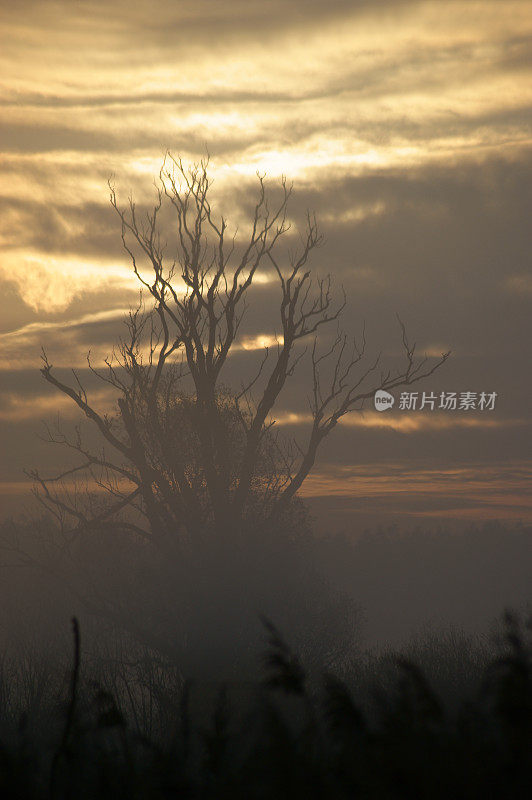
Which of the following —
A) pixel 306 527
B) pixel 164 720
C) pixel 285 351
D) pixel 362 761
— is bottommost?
pixel 164 720

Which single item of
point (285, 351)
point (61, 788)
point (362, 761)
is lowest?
point (61, 788)

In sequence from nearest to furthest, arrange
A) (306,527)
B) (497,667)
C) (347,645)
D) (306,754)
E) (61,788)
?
(306,754) < (497,667) < (61,788) < (306,527) < (347,645)

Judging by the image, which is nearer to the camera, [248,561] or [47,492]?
[47,492]

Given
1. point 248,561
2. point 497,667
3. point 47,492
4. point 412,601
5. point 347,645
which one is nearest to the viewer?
point 497,667

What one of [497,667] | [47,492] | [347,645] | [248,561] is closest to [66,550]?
[47,492]

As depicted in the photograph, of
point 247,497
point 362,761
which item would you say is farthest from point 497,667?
point 247,497

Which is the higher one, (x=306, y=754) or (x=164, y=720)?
(x=306, y=754)

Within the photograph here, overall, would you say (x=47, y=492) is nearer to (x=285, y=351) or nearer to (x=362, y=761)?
(x=285, y=351)

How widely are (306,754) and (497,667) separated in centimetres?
130

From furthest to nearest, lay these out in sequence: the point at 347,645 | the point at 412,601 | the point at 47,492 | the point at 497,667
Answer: the point at 412,601, the point at 347,645, the point at 47,492, the point at 497,667

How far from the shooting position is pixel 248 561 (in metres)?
31.1

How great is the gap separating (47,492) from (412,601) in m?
96.0

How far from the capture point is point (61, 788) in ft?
22.4

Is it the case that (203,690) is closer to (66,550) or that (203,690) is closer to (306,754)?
(66,550)
